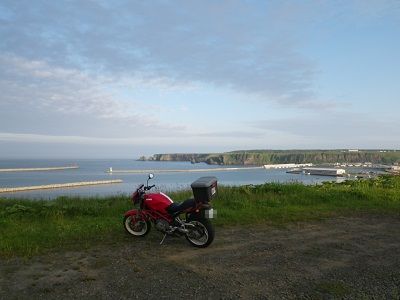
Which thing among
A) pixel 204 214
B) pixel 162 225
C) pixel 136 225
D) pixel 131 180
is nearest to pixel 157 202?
pixel 162 225

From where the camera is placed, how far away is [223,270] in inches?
231

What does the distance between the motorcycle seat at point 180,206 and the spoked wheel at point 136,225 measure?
69cm

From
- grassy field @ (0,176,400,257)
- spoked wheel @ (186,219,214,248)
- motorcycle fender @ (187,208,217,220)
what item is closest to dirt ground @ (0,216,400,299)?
spoked wheel @ (186,219,214,248)

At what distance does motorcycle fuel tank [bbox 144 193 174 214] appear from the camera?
25.8 feet

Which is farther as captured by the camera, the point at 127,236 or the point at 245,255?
the point at 127,236

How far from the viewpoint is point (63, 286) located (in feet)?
17.0

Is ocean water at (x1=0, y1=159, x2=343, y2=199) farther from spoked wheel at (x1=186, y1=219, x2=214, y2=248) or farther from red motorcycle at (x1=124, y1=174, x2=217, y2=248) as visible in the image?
spoked wheel at (x1=186, y1=219, x2=214, y2=248)

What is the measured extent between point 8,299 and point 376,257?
227 inches

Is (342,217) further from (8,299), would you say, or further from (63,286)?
(8,299)

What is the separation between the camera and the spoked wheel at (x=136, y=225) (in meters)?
8.07

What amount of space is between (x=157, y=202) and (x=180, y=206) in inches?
22.8

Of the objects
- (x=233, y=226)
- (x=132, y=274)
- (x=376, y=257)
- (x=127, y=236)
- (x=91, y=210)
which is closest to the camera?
(x=132, y=274)

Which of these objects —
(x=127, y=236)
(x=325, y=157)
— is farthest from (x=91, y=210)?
(x=325, y=157)

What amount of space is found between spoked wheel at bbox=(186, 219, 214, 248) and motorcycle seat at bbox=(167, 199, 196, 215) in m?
0.33
